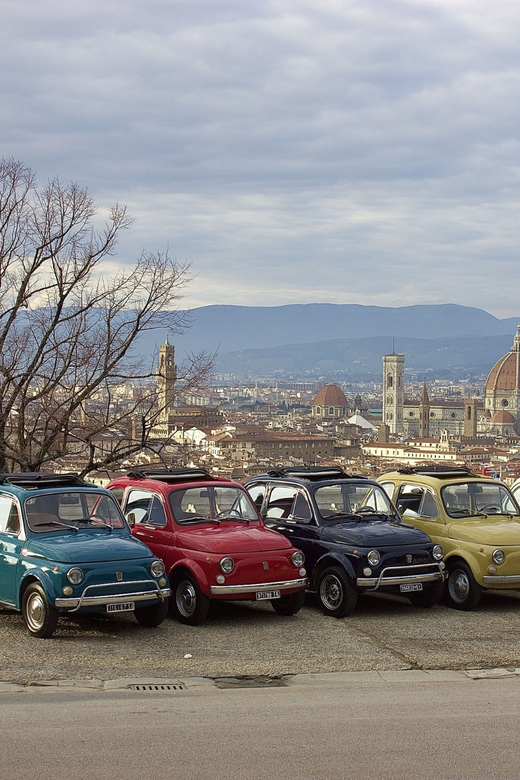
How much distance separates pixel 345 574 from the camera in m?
10.8

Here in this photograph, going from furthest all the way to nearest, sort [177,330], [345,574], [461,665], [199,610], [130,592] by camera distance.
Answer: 1. [177,330]
2. [345,574]
3. [199,610]
4. [130,592]
5. [461,665]

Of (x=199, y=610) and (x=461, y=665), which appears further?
(x=199, y=610)

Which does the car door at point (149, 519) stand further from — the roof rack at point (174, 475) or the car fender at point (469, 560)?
the car fender at point (469, 560)

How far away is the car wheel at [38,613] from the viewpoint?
9.16 m

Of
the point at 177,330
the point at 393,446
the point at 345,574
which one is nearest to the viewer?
the point at 345,574

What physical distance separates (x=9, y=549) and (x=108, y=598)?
1348 millimetres

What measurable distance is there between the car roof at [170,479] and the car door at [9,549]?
1863 mm

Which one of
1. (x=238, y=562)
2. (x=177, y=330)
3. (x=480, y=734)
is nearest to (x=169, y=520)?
(x=238, y=562)

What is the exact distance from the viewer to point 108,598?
9.23 meters

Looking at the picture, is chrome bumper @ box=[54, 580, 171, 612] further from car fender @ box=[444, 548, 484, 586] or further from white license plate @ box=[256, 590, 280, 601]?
car fender @ box=[444, 548, 484, 586]

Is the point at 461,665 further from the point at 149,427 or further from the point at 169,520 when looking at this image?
the point at 149,427

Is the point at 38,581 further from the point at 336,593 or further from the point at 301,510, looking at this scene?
the point at 301,510

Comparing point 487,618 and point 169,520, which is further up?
point 169,520

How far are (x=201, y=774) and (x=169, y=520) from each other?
5430 millimetres
